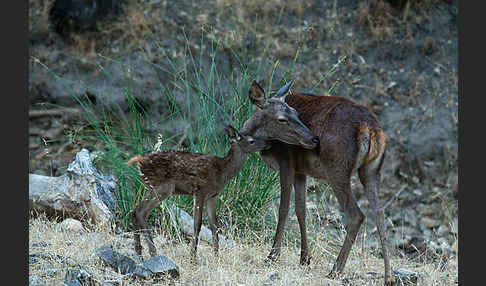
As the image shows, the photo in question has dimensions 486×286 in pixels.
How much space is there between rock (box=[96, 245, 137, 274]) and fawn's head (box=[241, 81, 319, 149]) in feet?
5.68

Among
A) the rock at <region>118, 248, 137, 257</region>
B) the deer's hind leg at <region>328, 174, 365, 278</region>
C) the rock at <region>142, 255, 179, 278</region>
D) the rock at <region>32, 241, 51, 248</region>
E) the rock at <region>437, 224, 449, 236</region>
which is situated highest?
the deer's hind leg at <region>328, 174, 365, 278</region>

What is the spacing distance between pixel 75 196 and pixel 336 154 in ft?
11.6

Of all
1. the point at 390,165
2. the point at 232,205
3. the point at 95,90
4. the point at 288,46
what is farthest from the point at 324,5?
the point at 232,205

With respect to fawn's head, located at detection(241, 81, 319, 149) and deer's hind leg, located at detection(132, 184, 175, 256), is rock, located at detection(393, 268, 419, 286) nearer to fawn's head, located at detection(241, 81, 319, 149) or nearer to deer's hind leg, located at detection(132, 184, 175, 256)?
fawn's head, located at detection(241, 81, 319, 149)

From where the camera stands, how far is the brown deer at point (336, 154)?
251 inches

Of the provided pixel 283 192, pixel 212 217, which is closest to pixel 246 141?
pixel 283 192

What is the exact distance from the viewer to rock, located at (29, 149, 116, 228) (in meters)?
8.35

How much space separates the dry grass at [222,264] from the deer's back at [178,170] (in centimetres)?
74

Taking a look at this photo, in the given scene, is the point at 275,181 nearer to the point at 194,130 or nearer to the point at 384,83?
the point at 194,130

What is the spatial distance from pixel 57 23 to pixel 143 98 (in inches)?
119

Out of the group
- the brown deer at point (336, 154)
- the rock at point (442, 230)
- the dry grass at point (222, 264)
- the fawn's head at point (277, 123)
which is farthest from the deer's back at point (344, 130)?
the rock at point (442, 230)

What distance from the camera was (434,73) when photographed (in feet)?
49.7

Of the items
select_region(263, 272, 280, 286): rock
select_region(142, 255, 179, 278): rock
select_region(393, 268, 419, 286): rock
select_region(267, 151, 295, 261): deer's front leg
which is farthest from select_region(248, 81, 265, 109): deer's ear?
select_region(393, 268, 419, 286): rock

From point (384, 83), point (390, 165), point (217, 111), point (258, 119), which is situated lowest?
point (390, 165)
